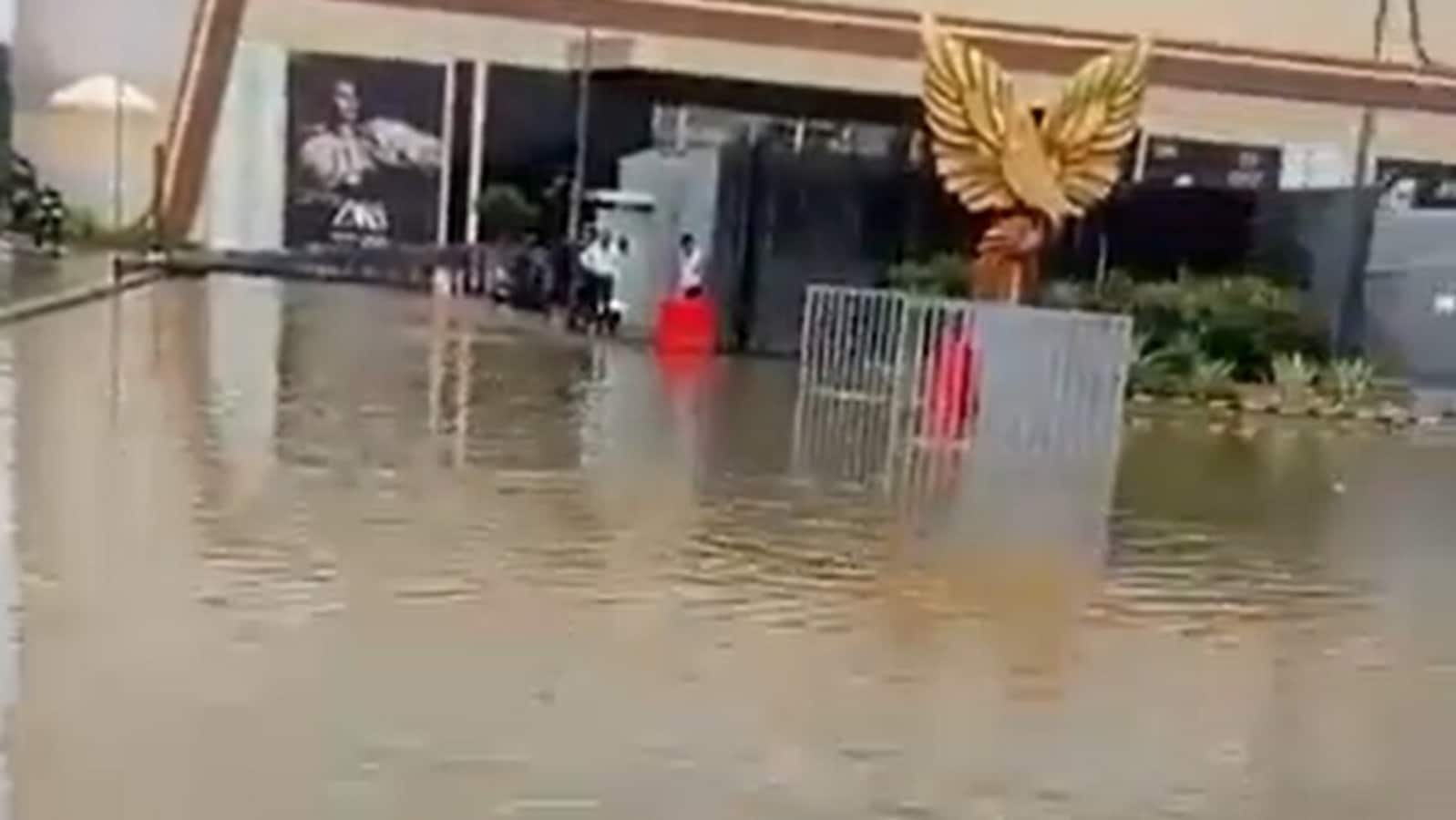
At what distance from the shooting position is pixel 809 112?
70.3 feet

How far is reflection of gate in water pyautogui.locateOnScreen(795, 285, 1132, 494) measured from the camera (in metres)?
11.5

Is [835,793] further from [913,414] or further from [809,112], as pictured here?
[809,112]

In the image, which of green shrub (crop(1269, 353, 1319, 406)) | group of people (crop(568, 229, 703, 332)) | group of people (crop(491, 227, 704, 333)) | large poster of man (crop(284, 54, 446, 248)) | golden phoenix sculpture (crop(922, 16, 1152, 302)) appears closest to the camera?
golden phoenix sculpture (crop(922, 16, 1152, 302))

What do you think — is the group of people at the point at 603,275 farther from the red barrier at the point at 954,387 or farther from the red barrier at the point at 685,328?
the red barrier at the point at 954,387

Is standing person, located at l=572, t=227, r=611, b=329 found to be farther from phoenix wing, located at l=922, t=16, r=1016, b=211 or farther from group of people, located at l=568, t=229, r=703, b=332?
phoenix wing, located at l=922, t=16, r=1016, b=211

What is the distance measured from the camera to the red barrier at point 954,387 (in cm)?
1264

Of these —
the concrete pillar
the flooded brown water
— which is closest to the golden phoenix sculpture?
the flooded brown water

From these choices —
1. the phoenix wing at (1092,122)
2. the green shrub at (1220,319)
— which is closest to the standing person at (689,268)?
the green shrub at (1220,319)

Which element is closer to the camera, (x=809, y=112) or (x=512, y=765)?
(x=512, y=765)

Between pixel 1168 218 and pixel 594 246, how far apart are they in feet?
17.1

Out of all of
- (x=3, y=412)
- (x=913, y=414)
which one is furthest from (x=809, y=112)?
(x=3, y=412)

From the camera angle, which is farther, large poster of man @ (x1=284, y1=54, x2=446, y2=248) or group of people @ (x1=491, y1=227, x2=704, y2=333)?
large poster of man @ (x1=284, y1=54, x2=446, y2=248)

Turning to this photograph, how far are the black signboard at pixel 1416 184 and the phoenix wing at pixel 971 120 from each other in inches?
249

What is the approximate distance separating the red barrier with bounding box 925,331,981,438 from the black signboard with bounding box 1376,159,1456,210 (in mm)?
7556
